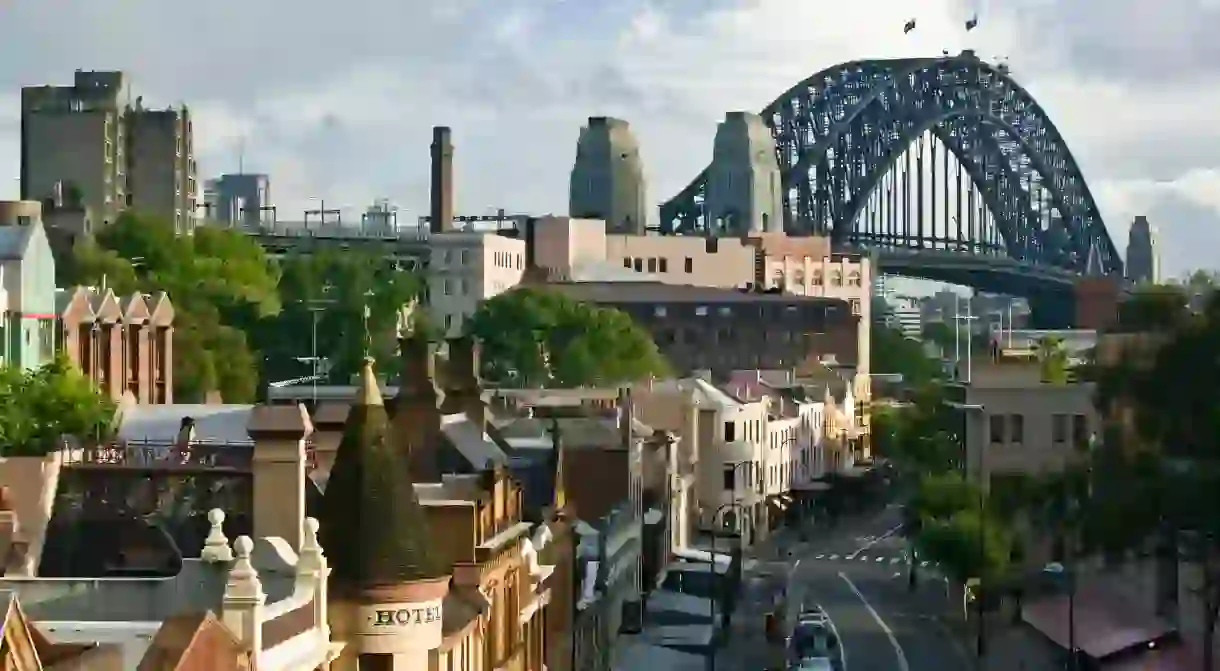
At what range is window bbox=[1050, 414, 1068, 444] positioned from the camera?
82.7 meters

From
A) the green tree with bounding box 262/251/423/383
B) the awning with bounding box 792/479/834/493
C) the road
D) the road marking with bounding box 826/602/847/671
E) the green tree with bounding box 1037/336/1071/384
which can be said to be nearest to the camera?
the road marking with bounding box 826/602/847/671

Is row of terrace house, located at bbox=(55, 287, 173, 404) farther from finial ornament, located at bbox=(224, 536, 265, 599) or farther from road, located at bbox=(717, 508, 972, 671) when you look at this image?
finial ornament, located at bbox=(224, 536, 265, 599)

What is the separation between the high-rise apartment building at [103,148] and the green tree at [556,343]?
29.6m

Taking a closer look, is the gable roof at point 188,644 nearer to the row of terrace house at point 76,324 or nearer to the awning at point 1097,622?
the awning at point 1097,622

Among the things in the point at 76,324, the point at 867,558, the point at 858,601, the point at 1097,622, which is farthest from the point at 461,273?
the point at 1097,622

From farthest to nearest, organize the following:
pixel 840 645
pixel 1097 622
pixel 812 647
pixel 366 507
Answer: pixel 840 645 → pixel 812 647 → pixel 1097 622 → pixel 366 507

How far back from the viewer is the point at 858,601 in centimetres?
9700

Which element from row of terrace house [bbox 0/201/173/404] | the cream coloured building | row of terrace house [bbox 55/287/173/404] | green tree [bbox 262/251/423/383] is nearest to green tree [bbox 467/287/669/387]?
green tree [bbox 262/251/423/383]

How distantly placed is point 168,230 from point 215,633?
135904mm

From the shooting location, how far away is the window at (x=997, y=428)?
84125 millimetres

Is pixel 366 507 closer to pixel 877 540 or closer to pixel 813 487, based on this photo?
pixel 877 540

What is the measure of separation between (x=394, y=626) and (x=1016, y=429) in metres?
55.9

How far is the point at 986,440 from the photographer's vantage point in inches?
3319

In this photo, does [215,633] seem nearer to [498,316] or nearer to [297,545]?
[297,545]
